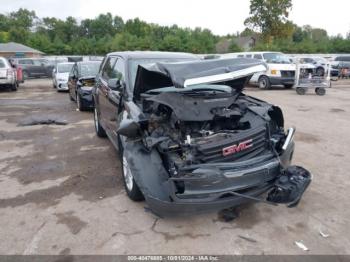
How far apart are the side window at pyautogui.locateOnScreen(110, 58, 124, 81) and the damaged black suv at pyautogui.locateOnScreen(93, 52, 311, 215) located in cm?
80

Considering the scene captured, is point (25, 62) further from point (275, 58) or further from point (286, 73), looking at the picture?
point (286, 73)

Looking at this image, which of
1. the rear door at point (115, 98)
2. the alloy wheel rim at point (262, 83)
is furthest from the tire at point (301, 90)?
the rear door at point (115, 98)

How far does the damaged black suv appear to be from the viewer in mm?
3045

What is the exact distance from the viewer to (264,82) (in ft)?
55.4

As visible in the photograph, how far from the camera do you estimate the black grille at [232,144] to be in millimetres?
3186

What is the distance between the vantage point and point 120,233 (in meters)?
3.30

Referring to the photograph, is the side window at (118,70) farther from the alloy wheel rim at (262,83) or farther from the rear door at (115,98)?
the alloy wheel rim at (262,83)

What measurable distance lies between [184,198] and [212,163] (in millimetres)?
437

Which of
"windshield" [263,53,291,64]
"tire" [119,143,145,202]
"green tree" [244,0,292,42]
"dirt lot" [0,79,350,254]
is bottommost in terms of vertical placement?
"dirt lot" [0,79,350,254]

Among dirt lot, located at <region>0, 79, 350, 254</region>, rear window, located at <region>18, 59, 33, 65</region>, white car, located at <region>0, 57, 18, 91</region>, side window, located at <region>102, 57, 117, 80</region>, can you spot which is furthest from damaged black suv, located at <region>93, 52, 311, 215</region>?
rear window, located at <region>18, 59, 33, 65</region>

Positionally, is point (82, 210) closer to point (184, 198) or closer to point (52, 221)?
point (52, 221)

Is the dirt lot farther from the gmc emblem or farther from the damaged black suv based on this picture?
the gmc emblem

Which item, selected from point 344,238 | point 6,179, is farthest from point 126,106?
point 344,238

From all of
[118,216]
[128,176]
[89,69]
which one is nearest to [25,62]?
[89,69]
